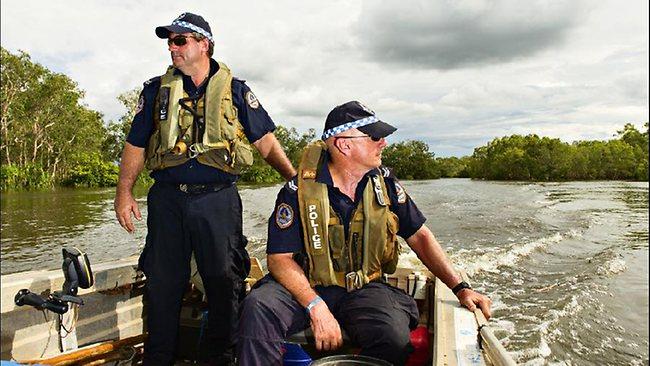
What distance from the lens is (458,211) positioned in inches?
787

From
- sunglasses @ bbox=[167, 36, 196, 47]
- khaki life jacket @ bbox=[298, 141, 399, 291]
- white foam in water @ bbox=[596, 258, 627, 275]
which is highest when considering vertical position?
sunglasses @ bbox=[167, 36, 196, 47]

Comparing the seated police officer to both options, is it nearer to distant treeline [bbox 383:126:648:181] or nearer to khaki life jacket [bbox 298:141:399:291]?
khaki life jacket [bbox 298:141:399:291]

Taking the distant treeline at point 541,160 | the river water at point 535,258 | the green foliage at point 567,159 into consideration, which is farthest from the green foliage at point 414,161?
the river water at point 535,258

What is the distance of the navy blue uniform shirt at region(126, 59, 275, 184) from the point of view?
293 cm

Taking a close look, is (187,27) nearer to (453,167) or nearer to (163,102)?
(163,102)

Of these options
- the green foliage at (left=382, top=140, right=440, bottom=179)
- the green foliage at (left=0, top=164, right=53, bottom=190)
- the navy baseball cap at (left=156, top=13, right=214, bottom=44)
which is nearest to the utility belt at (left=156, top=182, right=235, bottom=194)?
the navy baseball cap at (left=156, top=13, right=214, bottom=44)

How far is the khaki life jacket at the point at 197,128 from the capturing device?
2902mm

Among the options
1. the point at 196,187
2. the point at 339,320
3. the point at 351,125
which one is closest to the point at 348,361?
the point at 339,320

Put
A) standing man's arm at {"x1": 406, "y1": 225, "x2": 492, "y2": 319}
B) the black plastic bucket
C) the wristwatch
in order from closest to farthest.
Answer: the black plastic bucket
the wristwatch
standing man's arm at {"x1": 406, "y1": 225, "x2": 492, "y2": 319}

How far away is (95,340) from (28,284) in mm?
668

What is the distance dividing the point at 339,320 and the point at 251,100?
148 centimetres

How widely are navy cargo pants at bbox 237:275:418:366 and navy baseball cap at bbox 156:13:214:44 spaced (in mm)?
1501

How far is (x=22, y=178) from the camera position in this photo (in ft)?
110

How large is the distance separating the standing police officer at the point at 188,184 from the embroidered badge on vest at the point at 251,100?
6 cm
